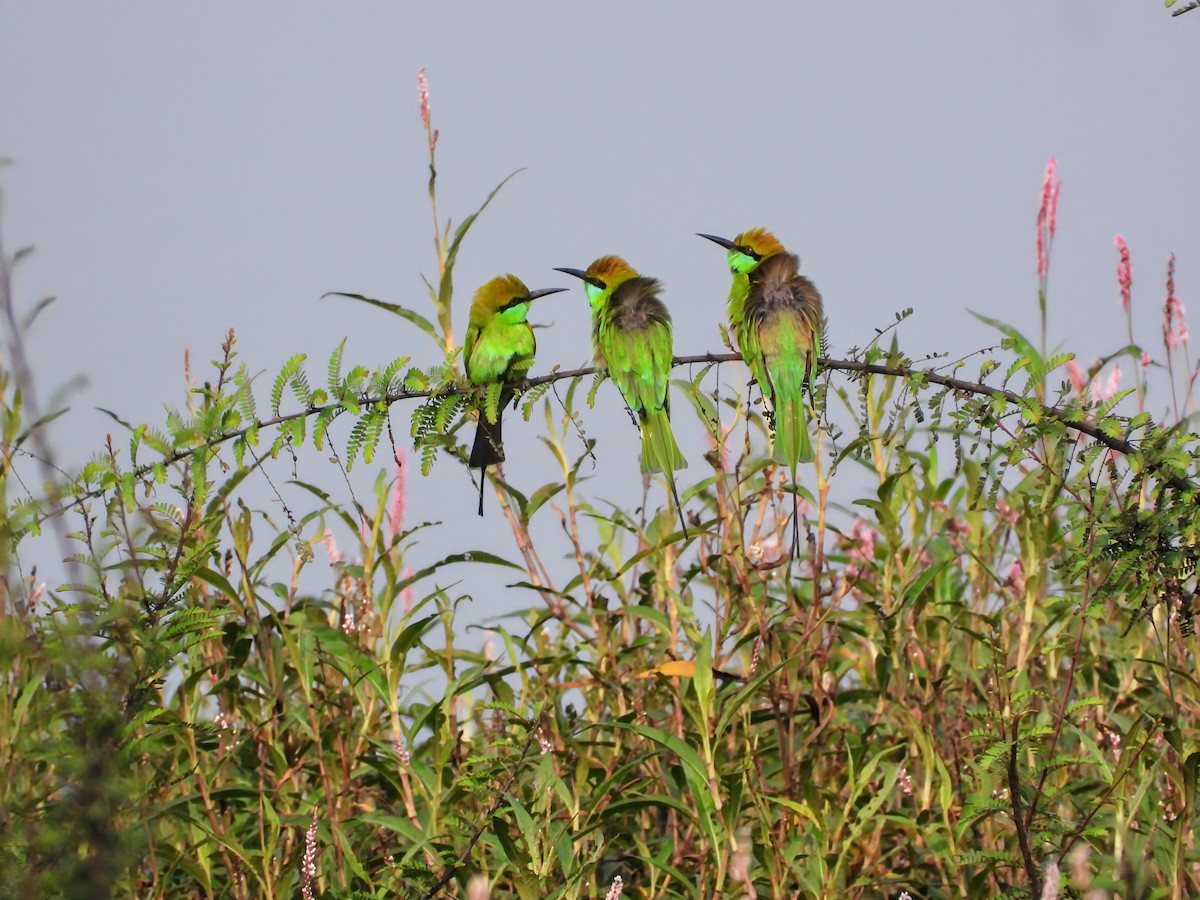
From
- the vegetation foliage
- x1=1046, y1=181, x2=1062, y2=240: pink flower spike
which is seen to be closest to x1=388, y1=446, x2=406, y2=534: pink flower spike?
the vegetation foliage

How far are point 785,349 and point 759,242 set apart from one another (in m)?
1.13

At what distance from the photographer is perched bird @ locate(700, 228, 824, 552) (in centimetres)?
338

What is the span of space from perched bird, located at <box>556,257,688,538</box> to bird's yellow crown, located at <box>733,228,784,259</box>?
0.85m

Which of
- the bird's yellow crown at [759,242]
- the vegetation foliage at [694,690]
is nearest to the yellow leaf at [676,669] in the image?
the vegetation foliage at [694,690]

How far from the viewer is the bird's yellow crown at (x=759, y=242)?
442cm

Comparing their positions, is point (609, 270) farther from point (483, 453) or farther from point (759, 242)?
point (483, 453)

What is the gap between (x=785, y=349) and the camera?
134 inches

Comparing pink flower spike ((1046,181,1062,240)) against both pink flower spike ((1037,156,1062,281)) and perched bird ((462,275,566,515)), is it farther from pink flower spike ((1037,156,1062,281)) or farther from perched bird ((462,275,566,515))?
perched bird ((462,275,566,515))

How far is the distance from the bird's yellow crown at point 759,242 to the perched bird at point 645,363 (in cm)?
85

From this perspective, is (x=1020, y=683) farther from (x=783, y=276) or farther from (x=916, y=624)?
(x=783, y=276)

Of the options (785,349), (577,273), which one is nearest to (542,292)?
(577,273)

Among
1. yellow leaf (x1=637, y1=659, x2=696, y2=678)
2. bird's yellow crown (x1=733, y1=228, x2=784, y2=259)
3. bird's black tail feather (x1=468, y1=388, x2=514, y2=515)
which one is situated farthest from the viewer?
bird's yellow crown (x1=733, y1=228, x2=784, y2=259)

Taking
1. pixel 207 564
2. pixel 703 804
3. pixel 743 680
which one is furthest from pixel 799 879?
pixel 207 564

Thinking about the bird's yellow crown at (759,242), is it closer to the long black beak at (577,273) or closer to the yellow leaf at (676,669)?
the long black beak at (577,273)
